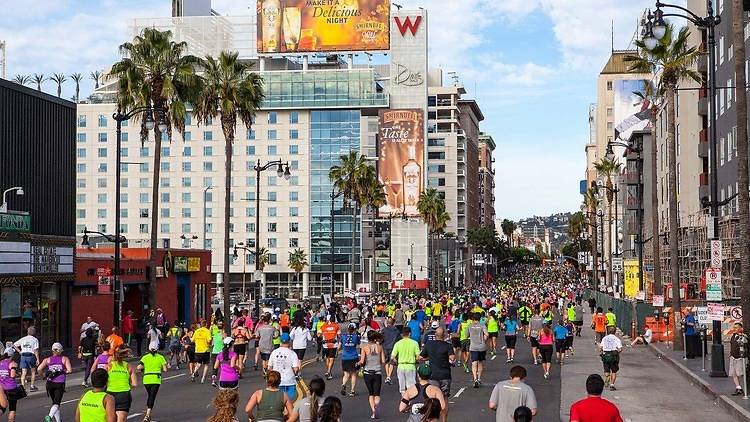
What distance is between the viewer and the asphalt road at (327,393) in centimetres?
2034

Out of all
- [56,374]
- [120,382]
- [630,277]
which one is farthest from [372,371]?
[630,277]

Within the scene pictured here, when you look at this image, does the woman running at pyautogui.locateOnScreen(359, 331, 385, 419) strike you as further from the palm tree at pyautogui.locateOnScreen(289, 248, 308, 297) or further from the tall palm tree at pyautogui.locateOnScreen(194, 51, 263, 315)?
the palm tree at pyautogui.locateOnScreen(289, 248, 308, 297)

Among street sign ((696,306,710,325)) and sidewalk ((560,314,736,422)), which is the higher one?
street sign ((696,306,710,325))

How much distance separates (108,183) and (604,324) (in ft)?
314

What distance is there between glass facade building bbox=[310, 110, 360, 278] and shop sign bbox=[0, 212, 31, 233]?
8475cm

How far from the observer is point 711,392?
23.8 m

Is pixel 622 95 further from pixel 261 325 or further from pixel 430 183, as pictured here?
pixel 261 325

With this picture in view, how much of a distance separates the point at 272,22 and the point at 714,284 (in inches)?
3670

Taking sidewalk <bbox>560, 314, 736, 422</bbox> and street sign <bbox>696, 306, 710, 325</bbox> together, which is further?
street sign <bbox>696, 306, 710, 325</bbox>

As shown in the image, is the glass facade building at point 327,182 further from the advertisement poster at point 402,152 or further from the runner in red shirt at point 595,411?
the runner in red shirt at point 595,411

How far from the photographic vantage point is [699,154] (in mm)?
61250

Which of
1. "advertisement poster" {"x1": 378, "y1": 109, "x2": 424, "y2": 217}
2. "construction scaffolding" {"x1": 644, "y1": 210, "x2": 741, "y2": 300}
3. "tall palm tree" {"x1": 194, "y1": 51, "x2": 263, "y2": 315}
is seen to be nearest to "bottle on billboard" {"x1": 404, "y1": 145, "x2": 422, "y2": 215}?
"advertisement poster" {"x1": 378, "y1": 109, "x2": 424, "y2": 217}

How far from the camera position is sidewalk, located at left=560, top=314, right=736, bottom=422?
20.9 metres

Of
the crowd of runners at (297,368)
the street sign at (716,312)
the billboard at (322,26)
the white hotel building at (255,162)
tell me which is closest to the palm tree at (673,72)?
the crowd of runners at (297,368)
